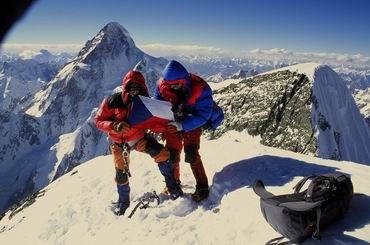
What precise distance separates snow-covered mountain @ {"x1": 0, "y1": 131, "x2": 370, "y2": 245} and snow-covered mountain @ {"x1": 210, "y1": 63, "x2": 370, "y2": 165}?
9.02 meters

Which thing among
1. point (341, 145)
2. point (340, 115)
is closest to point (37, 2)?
point (341, 145)

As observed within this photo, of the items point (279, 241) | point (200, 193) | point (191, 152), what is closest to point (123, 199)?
point (200, 193)

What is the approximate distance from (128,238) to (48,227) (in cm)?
290

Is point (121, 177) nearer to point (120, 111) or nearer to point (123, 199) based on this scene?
point (123, 199)

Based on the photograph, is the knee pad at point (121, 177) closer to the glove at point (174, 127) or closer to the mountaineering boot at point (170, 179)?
the mountaineering boot at point (170, 179)

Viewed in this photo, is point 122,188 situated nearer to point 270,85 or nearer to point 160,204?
point 160,204

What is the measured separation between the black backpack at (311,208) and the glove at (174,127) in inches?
122

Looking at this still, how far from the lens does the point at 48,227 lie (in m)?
10.9

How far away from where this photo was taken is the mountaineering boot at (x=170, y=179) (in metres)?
10.3

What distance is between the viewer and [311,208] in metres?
6.42

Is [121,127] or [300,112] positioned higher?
[121,127]

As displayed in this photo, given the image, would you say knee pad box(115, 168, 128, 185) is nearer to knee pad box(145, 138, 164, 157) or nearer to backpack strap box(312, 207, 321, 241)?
knee pad box(145, 138, 164, 157)

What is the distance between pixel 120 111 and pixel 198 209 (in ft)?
9.49

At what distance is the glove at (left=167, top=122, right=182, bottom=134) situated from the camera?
975 cm
